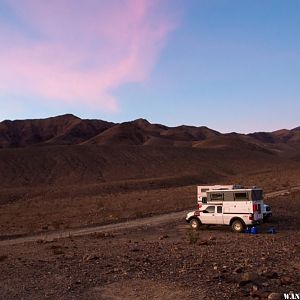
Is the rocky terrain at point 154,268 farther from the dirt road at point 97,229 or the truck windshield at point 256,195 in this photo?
the dirt road at point 97,229

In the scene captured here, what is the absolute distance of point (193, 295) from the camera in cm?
1105

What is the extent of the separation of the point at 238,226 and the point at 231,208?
0.98 metres

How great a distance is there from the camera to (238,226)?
2494 centimetres

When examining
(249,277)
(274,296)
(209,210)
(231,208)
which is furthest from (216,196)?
(274,296)

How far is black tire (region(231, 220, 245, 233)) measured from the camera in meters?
24.8

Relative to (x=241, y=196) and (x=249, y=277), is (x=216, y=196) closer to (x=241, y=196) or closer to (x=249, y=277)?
(x=241, y=196)

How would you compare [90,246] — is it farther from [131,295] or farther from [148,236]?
[131,295]

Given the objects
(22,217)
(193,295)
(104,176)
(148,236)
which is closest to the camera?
(193,295)

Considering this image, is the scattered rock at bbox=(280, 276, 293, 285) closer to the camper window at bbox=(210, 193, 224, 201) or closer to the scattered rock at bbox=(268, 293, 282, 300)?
the scattered rock at bbox=(268, 293, 282, 300)

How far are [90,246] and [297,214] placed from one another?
16795 millimetres

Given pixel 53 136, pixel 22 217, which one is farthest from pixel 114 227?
pixel 53 136

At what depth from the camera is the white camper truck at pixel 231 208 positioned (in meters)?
24.8

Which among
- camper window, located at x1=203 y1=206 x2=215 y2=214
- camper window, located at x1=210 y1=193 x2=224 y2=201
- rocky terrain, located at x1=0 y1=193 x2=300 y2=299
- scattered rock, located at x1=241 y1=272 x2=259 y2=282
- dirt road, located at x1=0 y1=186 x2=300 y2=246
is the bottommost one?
dirt road, located at x1=0 y1=186 x2=300 y2=246

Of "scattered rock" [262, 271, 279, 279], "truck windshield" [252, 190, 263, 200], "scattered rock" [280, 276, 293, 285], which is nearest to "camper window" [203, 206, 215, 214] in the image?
"truck windshield" [252, 190, 263, 200]
